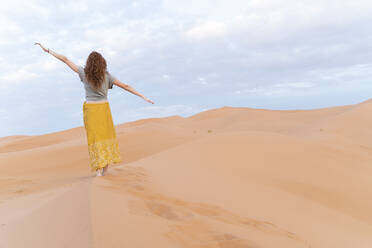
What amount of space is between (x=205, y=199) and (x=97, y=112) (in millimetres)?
2089

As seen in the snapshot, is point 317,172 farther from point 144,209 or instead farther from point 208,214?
point 144,209

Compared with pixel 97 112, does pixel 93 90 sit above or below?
above

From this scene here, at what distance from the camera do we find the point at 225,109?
2452 centimetres

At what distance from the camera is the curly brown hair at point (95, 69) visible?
175 inches

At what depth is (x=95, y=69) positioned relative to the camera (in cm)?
445

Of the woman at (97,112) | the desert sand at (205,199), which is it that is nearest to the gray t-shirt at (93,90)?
the woman at (97,112)

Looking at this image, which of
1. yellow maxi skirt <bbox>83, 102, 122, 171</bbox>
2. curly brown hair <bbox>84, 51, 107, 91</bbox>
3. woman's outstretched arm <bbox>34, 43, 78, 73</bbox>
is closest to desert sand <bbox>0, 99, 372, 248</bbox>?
yellow maxi skirt <bbox>83, 102, 122, 171</bbox>

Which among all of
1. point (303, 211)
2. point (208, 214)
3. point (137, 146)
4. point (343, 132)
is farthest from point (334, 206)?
point (343, 132)

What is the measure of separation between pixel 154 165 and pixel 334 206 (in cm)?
306

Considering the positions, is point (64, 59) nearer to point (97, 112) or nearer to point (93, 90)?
point (93, 90)

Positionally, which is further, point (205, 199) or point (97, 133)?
point (97, 133)

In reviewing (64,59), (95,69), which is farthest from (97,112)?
→ (64,59)

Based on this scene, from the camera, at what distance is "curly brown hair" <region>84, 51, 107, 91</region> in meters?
4.45

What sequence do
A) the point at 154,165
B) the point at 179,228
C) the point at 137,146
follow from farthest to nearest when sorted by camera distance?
the point at 137,146 → the point at 154,165 → the point at 179,228
